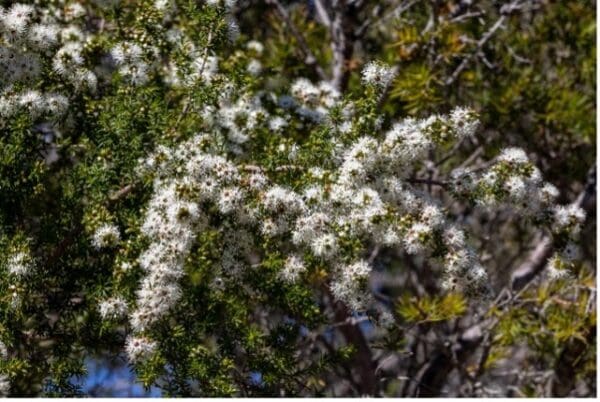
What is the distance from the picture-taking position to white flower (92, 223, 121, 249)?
2557 millimetres

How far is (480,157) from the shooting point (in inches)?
190

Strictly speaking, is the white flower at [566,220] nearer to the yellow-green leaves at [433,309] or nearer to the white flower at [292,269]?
the yellow-green leaves at [433,309]

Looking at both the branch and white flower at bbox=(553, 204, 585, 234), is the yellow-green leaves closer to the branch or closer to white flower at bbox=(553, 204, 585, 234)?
white flower at bbox=(553, 204, 585, 234)

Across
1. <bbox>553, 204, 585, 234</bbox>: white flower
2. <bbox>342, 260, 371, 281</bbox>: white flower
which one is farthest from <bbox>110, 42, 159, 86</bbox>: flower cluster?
<bbox>553, 204, 585, 234</bbox>: white flower

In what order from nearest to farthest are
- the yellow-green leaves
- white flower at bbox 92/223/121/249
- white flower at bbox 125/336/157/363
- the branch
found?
white flower at bbox 125/336/157/363
white flower at bbox 92/223/121/249
the yellow-green leaves
the branch

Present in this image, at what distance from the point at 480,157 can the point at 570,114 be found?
2.53 feet

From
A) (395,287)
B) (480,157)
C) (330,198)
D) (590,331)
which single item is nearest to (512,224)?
(480,157)

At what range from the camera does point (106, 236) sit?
8.40 feet

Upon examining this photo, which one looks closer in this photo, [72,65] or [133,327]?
[133,327]

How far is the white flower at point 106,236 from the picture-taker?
2.56 m

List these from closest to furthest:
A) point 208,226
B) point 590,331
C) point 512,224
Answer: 1. point 208,226
2. point 590,331
3. point 512,224

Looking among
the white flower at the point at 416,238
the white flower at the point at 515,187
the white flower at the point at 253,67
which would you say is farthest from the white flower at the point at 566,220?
the white flower at the point at 253,67

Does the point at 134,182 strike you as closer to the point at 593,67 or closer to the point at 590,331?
the point at 590,331

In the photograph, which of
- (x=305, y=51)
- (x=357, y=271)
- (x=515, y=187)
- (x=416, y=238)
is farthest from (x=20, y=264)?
(x=305, y=51)
